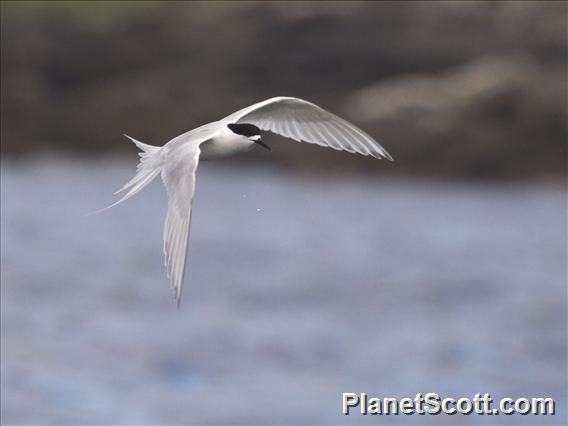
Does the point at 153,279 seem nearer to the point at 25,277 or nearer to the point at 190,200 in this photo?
the point at 25,277

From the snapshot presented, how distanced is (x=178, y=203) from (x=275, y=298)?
20.1m

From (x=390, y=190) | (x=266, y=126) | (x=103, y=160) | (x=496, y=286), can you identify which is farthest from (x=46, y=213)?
(x=266, y=126)

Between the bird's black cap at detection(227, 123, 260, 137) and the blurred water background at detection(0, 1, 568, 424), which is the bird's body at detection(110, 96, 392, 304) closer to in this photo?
the bird's black cap at detection(227, 123, 260, 137)

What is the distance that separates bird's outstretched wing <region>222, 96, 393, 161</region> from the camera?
791 centimetres

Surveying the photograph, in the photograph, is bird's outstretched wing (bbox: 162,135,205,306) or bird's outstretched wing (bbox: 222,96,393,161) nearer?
bird's outstretched wing (bbox: 162,135,205,306)

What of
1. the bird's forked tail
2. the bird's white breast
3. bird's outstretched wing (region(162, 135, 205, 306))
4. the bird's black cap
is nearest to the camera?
bird's outstretched wing (region(162, 135, 205, 306))

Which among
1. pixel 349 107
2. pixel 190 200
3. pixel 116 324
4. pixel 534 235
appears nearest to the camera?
pixel 190 200

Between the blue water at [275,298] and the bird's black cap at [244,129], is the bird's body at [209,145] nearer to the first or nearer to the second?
the bird's black cap at [244,129]

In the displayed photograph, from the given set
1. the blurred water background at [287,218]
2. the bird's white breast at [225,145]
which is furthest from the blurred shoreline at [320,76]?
the bird's white breast at [225,145]

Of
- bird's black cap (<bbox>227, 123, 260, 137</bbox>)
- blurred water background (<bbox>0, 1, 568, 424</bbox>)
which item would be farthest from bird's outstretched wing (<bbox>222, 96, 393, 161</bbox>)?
blurred water background (<bbox>0, 1, 568, 424</bbox>)

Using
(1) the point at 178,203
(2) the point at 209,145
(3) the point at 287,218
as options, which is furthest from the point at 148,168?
(3) the point at 287,218

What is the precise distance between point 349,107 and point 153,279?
774 centimetres

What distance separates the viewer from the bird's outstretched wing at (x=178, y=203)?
5.87 meters

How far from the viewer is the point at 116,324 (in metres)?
25.5
